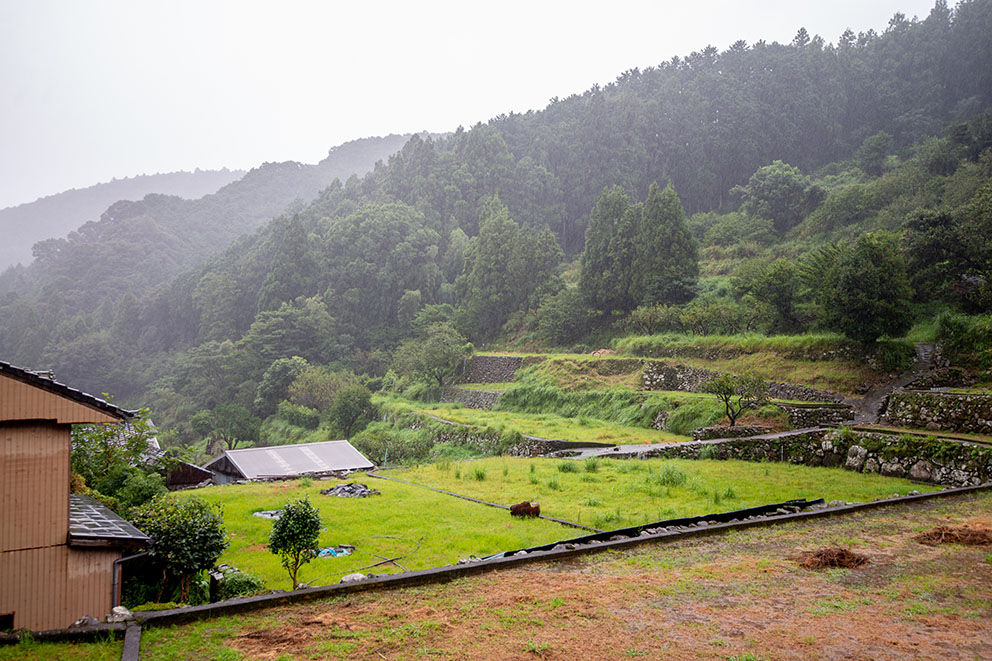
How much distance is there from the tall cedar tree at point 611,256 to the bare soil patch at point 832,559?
3048cm

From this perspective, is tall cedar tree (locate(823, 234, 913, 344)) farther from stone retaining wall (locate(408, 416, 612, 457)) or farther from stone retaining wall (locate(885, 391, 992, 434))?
stone retaining wall (locate(408, 416, 612, 457))

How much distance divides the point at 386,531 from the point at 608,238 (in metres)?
32.7

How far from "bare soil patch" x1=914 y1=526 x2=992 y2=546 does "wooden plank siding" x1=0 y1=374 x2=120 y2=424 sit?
11.5 metres

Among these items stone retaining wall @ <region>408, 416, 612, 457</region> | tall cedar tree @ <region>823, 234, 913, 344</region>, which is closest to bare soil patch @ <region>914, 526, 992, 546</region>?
stone retaining wall @ <region>408, 416, 612, 457</region>

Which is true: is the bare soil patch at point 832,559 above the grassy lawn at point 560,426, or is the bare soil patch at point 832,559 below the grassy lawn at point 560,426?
above

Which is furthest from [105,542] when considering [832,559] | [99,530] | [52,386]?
[832,559]

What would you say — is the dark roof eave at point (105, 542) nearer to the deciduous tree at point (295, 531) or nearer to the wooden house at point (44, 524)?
the wooden house at point (44, 524)

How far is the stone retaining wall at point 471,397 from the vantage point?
3547cm

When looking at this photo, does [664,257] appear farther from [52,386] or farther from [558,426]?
[52,386]

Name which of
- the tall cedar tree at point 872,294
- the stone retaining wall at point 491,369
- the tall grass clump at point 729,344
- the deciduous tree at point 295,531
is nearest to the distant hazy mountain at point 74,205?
the stone retaining wall at point 491,369

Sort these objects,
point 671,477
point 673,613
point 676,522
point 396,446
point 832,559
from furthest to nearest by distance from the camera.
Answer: point 396,446
point 671,477
point 676,522
point 832,559
point 673,613

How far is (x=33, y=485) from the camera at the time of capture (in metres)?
6.97

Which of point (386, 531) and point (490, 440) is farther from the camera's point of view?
point (490, 440)

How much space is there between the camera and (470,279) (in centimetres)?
5044
